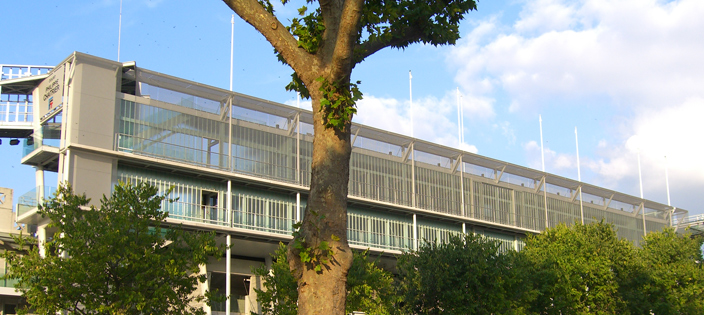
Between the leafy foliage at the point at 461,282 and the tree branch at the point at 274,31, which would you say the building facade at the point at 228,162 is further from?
the tree branch at the point at 274,31

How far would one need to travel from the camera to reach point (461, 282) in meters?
33.2

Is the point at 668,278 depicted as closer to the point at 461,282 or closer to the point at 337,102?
the point at 461,282


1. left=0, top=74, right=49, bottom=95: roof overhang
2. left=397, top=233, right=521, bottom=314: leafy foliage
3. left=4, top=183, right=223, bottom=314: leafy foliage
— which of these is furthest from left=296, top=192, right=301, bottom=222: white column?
left=0, top=74, right=49, bottom=95: roof overhang

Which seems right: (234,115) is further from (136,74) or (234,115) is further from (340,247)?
(340,247)

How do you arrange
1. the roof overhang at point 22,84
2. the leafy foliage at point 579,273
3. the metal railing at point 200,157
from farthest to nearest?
the roof overhang at point 22,84 → the leafy foliage at point 579,273 → the metal railing at point 200,157

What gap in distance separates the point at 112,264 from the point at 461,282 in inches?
611

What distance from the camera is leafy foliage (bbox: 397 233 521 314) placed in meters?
32.8

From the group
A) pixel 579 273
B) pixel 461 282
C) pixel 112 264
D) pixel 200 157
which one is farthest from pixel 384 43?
pixel 579 273

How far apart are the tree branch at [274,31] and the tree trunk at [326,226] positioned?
67 cm

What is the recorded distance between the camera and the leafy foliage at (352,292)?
32.8 m

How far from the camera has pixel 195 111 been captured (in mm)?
41656

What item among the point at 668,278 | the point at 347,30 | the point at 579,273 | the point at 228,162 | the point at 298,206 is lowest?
the point at 668,278

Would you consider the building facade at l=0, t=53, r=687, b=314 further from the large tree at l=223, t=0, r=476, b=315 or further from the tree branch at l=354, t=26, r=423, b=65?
the large tree at l=223, t=0, r=476, b=315

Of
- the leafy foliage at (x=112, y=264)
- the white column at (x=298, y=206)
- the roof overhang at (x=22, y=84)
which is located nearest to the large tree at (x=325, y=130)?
the leafy foliage at (x=112, y=264)
